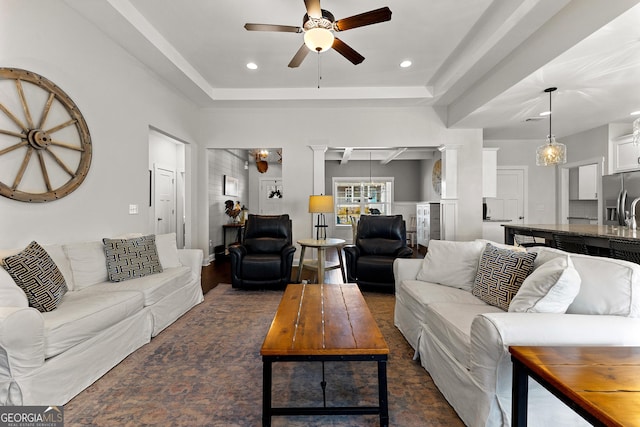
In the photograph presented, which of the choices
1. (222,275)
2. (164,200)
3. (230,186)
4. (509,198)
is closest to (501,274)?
(222,275)

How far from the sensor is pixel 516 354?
1234 millimetres

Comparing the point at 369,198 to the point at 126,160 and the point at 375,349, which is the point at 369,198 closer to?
the point at 126,160

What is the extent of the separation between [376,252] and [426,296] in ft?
6.87

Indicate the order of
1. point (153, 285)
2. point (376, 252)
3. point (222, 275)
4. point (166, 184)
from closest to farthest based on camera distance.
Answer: point (153, 285)
point (376, 252)
point (222, 275)
point (166, 184)

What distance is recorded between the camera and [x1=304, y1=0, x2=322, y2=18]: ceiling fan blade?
96.2 inches

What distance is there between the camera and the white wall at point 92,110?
2.48 meters

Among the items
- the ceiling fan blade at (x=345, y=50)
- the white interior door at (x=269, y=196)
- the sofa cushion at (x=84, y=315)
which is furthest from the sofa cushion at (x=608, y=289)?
the white interior door at (x=269, y=196)

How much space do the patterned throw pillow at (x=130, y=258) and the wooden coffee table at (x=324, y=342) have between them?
1.67m

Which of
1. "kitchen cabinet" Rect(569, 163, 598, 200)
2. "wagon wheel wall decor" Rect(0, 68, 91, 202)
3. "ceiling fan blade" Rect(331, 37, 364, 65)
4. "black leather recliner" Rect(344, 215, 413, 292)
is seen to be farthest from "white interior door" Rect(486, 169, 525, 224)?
"wagon wheel wall decor" Rect(0, 68, 91, 202)

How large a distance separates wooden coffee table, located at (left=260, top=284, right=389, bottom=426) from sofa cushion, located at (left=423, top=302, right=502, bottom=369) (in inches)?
17.2

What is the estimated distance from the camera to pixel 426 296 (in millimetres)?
2357

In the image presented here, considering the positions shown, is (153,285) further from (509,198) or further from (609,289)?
(509,198)

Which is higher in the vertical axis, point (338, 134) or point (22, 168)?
point (338, 134)

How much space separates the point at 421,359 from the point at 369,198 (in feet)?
25.3
